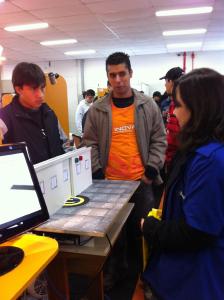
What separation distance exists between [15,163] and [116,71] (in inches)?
44.7

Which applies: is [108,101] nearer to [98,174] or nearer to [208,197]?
[98,174]

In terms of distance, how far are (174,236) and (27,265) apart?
0.45 m

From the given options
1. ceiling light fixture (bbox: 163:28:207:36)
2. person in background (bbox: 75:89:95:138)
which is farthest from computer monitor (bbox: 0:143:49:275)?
ceiling light fixture (bbox: 163:28:207:36)

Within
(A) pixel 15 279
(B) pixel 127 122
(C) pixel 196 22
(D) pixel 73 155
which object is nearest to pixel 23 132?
(D) pixel 73 155

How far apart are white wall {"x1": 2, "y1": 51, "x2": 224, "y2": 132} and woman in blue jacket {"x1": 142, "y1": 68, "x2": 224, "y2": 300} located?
25.0 feet

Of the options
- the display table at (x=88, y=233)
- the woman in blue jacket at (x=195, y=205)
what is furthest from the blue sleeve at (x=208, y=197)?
the display table at (x=88, y=233)

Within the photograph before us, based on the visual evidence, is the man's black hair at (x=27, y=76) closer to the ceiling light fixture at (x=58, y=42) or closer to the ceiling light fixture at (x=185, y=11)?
the ceiling light fixture at (x=185, y=11)

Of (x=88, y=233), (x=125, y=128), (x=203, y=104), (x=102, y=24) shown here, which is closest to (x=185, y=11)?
(x=102, y=24)

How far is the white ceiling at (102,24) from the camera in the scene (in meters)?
4.29

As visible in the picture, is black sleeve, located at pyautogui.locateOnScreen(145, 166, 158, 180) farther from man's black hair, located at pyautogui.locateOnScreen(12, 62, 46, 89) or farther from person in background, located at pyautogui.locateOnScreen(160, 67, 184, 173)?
man's black hair, located at pyautogui.locateOnScreen(12, 62, 46, 89)

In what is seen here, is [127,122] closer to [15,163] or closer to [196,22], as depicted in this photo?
[15,163]

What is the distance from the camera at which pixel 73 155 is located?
66.4 inches

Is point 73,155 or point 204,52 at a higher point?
point 204,52

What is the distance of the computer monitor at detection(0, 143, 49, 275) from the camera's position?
942 millimetres
